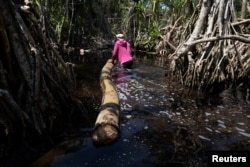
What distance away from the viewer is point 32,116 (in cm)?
468

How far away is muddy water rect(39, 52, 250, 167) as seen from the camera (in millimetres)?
4594

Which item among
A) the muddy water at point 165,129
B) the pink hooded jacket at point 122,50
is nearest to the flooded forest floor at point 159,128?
the muddy water at point 165,129

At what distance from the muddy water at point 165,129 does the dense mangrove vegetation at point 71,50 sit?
0.47 metres

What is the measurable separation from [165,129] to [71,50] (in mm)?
13070

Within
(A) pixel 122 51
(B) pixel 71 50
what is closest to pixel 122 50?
(A) pixel 122 51

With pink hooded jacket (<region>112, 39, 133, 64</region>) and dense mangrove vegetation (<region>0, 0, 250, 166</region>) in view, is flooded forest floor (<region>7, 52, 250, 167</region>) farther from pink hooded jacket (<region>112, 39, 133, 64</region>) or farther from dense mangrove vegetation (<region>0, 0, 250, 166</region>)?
pink hooded jacket (<region>112, 39, 133, 64</region>)

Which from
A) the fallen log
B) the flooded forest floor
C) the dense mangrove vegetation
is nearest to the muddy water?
the flooded forest floor

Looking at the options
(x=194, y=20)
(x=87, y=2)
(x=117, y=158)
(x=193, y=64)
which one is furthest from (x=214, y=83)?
(x=87, y=2)

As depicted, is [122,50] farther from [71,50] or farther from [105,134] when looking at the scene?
[71,50]

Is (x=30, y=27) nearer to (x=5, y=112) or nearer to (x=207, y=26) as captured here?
(x=5, y=112)

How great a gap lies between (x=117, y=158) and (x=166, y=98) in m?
3.48

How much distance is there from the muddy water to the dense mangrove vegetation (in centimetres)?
47

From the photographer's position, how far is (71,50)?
18125 millimetres

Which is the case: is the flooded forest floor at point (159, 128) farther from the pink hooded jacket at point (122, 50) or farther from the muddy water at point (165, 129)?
the pink hooded jacket at point (122, 50)
